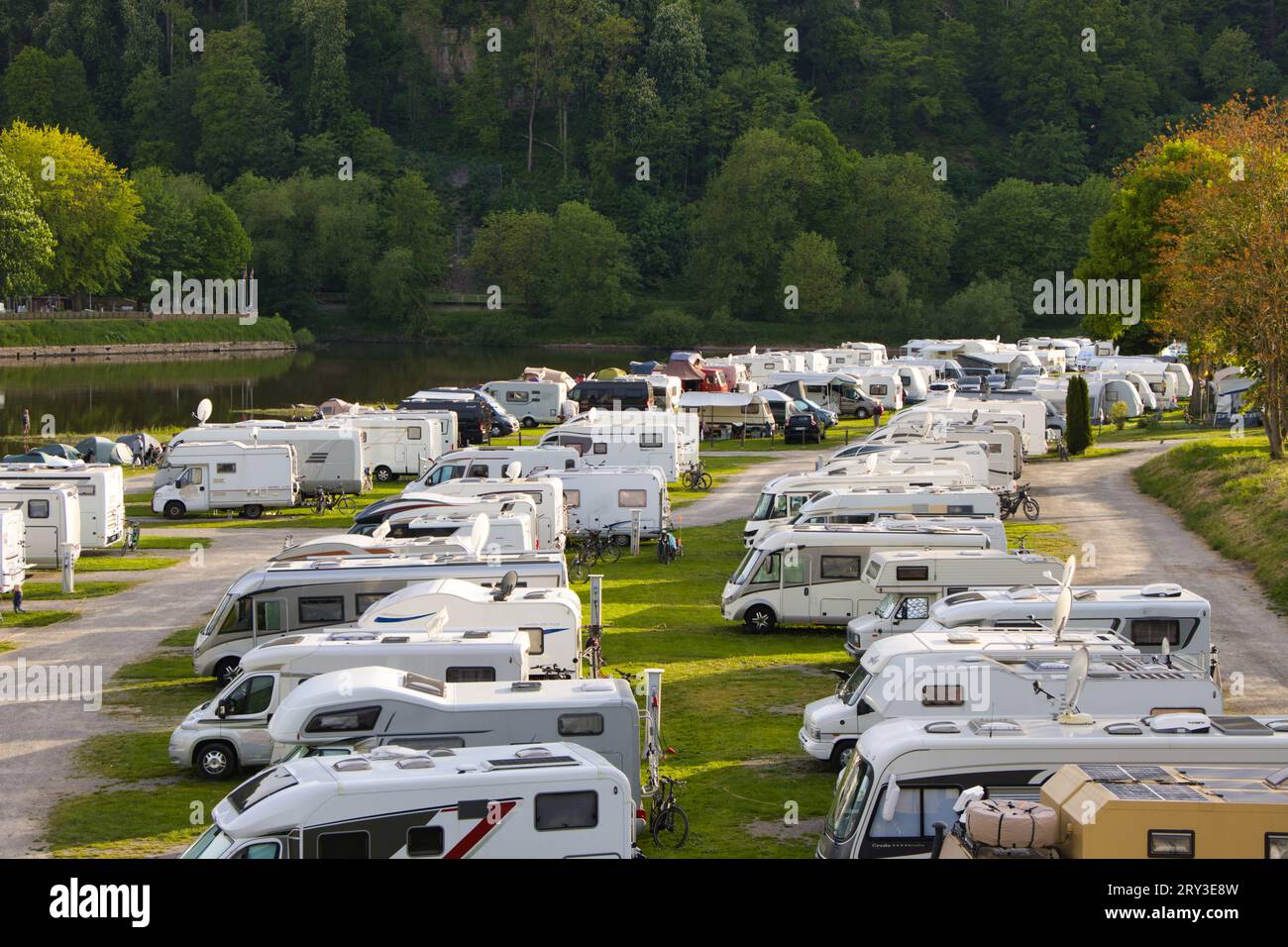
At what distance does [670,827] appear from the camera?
51.8 feet

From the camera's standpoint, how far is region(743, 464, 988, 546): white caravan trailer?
107 ft

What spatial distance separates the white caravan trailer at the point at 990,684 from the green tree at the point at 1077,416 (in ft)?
107

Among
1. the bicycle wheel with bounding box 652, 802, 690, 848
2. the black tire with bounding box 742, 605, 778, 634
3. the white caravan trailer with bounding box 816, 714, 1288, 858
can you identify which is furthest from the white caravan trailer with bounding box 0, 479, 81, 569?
the white caravan trailer with bounding box 816, 714, 1288, 858

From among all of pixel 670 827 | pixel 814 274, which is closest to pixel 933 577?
pixel 670 827

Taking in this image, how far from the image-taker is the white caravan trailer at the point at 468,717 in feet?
50.0

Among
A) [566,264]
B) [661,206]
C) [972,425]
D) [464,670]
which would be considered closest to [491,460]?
→ [972,425]

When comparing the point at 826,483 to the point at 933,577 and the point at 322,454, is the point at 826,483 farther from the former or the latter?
the point at 322,454

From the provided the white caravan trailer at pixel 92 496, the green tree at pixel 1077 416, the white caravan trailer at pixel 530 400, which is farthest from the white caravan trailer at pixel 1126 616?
the white caravan trailer at pixel 530 400

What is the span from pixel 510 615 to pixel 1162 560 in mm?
16355

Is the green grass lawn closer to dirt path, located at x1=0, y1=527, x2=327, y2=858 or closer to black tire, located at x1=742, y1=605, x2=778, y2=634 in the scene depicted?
black tire, located at x1=742, y1=605, x2=778, y2=634

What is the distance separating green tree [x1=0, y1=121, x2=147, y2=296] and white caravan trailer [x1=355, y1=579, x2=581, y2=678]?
94920 millimetres
